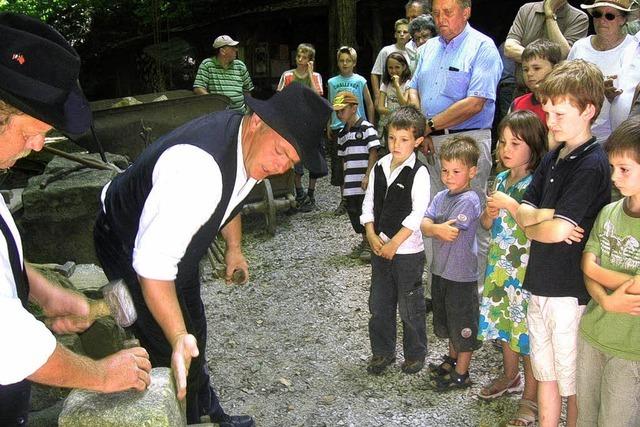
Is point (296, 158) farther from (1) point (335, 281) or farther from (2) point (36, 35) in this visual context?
(1) point (335, 281)

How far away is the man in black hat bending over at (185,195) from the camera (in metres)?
1.97

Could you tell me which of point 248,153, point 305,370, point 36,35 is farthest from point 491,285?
point 36,35

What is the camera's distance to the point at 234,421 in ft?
10.1

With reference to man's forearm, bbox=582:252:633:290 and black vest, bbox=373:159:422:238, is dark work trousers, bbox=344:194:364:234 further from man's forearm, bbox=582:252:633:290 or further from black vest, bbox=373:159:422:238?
man's forearm, bbox=582:252:633:290

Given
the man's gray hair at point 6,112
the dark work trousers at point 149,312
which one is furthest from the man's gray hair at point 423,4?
the man's gray hair at point 6,112

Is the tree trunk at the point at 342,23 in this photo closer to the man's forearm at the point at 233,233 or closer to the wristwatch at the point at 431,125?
the wristwatch at the point at 431,125

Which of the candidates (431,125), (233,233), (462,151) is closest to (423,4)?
(431,125)

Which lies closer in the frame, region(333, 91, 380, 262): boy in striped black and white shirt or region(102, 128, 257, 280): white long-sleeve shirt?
region(102, 128, 257, 280): white long-sleeve shirt

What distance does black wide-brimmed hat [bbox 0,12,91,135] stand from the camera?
Result: 1.52 meters

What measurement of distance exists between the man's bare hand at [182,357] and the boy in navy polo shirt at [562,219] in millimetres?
1480

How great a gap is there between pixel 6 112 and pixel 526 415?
8.67 ft

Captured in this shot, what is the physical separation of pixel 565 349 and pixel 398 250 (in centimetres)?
111

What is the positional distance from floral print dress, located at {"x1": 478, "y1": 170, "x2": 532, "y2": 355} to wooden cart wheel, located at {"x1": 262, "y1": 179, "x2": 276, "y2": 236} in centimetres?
315

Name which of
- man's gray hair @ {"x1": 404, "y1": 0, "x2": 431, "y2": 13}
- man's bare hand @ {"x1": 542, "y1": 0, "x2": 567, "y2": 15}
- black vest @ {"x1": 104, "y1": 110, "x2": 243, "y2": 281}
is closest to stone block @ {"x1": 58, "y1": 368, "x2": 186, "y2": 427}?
black vest @ {"x1": 104, "y1": 110, "x2": 243, "y2": 281}
